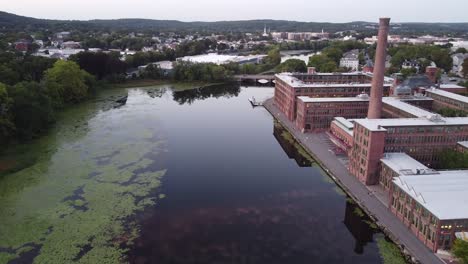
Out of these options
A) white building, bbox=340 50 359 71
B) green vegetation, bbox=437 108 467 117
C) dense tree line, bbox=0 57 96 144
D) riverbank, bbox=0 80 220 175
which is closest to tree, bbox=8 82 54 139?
dense tree line, bbox=0 57 96 144

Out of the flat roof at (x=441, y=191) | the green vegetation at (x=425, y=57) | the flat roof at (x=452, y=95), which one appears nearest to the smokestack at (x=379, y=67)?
the flat roof at (x=452, y=95)

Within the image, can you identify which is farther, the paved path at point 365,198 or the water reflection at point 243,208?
the water reflection at point 243,208

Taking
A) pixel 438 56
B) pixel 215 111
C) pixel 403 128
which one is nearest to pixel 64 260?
pixel 403 128

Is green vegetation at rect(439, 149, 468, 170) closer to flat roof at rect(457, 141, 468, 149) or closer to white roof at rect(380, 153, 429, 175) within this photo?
flat roof at rect(457, 141, 468, 149)

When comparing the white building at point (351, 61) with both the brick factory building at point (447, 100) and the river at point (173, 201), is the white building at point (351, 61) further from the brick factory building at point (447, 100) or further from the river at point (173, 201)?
the river at point (173, 201)

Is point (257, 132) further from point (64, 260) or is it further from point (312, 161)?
point (64, 260)
